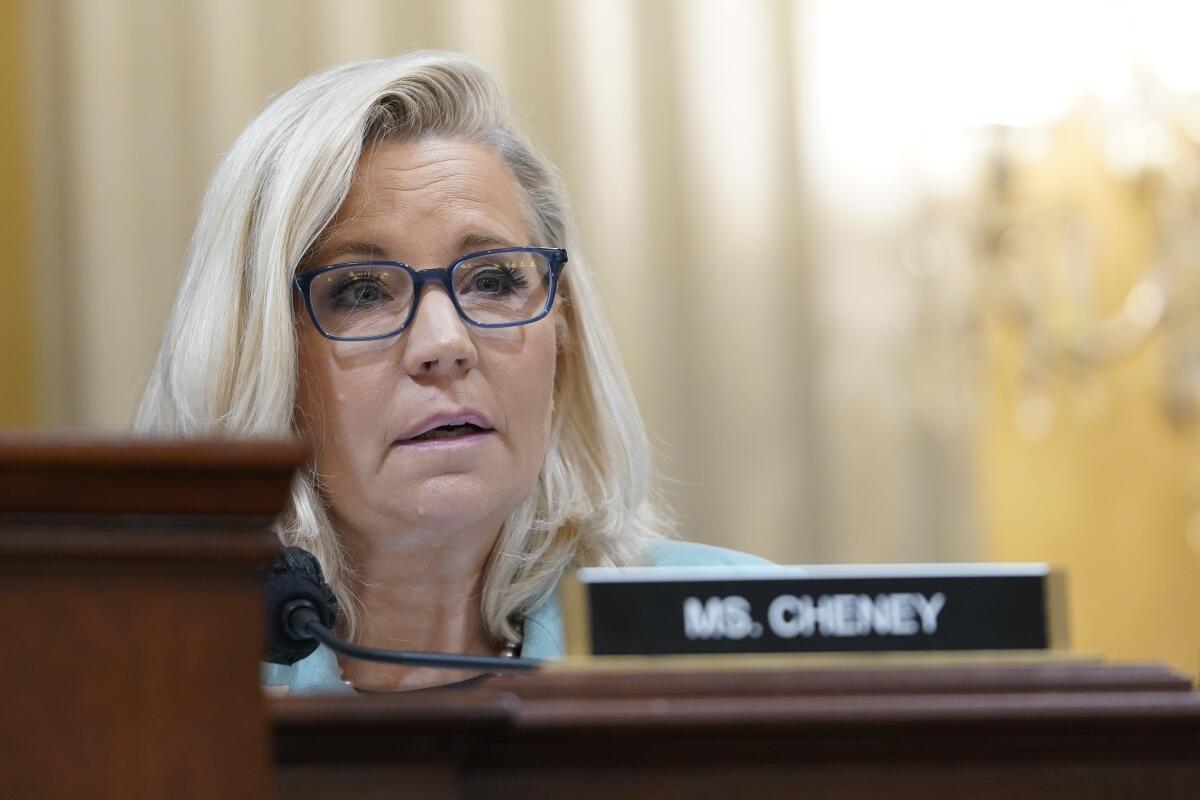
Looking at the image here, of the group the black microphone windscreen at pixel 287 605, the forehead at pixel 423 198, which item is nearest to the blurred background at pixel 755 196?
the forehead at pixel 423 198

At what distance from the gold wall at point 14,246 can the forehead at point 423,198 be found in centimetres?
203

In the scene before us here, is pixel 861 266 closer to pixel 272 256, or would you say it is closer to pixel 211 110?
pixel 211 110

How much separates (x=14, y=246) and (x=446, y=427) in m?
2.24

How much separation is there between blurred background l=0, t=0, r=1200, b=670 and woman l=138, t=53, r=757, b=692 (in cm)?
164

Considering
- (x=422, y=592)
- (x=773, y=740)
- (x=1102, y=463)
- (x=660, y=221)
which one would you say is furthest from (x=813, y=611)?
(x=1102, y=463)

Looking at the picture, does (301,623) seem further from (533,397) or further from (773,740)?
(533,397)

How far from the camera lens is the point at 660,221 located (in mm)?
3561

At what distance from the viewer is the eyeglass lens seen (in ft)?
5.54

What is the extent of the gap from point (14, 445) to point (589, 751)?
1.08ft

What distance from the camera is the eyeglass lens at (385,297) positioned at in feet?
5.54

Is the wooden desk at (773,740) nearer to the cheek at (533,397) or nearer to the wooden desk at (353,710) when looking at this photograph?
the wooden desk at (353,710)

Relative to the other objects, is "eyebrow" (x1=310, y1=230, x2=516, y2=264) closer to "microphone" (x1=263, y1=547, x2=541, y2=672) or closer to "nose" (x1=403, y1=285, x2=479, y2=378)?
"nose" (x1=403, y1=285, x2=479, y2=378)

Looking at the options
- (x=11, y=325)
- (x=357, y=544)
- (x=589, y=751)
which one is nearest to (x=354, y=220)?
(x=357, y=544)

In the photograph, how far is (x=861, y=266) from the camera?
357cm
